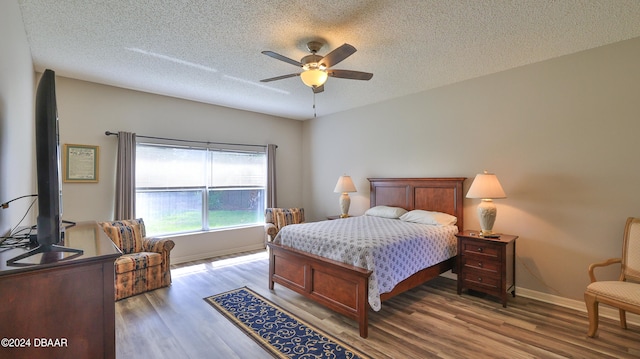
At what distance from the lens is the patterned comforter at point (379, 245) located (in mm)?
2650

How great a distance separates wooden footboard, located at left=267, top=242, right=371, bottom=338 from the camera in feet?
8.43

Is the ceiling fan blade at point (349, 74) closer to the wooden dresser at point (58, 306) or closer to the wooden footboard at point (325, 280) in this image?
the wooden footboard at point (325, 280)

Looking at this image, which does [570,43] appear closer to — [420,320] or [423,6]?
[423,6]

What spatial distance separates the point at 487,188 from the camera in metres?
3.27

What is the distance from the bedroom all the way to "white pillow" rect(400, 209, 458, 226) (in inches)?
11.5

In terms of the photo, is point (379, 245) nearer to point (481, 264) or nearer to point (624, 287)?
point (481, 264)

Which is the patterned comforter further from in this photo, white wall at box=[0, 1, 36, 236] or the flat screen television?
white wall at box=[0, 1, 36, 236]

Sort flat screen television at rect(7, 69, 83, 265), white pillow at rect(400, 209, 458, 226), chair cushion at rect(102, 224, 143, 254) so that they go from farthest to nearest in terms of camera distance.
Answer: white pillow at rect(400, 209, 458, 226) < chair cushion at rect(102, 224, 143, 254) < flat screen television at rect(7, 69, 83, 265)

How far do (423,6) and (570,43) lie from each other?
5.98 feet

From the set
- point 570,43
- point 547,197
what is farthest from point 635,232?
point 570,43

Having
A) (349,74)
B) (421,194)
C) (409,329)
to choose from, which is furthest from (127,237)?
(421,194)

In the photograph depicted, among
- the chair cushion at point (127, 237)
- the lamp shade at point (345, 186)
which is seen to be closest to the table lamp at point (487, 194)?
the lamp shade at point (345, 186)

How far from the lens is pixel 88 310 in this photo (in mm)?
1328

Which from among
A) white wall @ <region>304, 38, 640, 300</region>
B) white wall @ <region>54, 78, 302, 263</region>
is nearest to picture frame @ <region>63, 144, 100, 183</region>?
white wall @ <region>54, 78, 302, 263</region>
